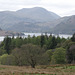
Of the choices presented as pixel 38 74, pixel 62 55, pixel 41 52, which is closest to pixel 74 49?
pixel 62 55

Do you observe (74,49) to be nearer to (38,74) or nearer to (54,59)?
(54,59)

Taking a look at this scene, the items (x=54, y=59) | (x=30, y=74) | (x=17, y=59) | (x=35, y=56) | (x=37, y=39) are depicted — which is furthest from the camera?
(x=37, y=39)

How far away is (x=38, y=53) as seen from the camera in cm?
4412

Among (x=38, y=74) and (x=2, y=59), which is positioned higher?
(x=38, y=74)

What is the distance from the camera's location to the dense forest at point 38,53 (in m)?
43.2

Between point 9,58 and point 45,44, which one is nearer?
point 9,58

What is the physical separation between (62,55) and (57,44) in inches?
1417

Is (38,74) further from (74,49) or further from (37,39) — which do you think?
(37,39)

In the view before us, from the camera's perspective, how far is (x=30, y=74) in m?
21.7

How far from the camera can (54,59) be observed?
71688mm

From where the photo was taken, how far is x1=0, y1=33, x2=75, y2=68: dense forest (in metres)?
43.2

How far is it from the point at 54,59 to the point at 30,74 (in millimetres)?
50937

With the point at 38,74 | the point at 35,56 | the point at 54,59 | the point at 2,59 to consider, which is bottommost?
the point at 2,59

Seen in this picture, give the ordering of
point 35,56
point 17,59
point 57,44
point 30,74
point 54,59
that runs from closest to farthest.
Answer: point 30,74 < point 35,56 < point 17,59 < point 54,59 < point 57,44
